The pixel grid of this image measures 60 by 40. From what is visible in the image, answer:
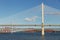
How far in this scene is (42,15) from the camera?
89.6 m

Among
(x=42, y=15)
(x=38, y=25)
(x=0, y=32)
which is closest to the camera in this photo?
(x=42, y=15)

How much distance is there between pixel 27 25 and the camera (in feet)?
330

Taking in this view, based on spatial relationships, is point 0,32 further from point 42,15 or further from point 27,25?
point 42,15

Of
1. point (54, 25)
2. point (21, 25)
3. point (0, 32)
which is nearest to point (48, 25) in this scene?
point (54, 25)

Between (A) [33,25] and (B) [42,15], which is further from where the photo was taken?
(A) [33,25]

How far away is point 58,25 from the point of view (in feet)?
328

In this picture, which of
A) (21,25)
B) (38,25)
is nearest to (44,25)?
(38,25)

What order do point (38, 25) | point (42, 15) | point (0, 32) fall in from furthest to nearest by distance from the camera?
point (0, 32) < point (38, 25) < point (42, 15)

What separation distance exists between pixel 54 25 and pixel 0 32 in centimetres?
4582

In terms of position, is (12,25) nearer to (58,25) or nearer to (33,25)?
(33,25)

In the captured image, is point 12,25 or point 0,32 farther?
point 0,32

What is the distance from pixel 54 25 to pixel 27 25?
32.5ft

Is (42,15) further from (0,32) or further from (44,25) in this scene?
(0,32)

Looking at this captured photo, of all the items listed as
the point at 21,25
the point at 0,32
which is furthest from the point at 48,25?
the point at 0,32
